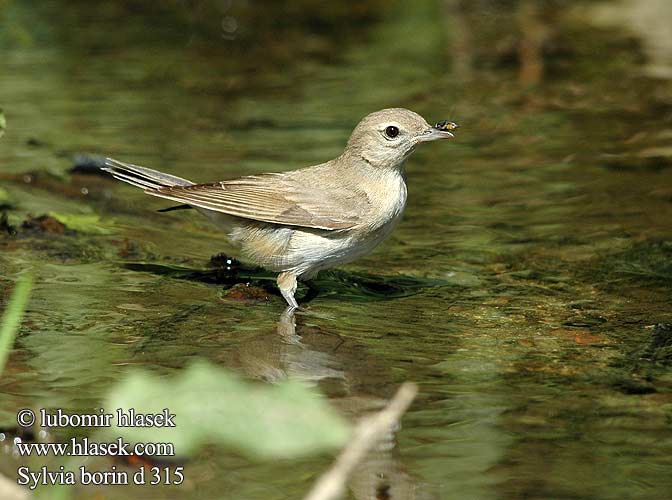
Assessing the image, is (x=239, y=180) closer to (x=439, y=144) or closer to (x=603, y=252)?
(x=603, y=252)

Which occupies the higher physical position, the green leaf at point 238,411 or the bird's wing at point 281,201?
the bird's wing at point 281,201

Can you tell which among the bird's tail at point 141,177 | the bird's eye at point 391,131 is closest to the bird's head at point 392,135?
the bird's eye at point 391,131

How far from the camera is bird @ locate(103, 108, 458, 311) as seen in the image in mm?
6820

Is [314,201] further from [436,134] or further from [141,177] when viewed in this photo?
[141,177]

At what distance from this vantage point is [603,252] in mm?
7398

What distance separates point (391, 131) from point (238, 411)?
14.5ft

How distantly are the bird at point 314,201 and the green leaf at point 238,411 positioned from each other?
11.8 feet

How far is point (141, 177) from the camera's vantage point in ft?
23.7

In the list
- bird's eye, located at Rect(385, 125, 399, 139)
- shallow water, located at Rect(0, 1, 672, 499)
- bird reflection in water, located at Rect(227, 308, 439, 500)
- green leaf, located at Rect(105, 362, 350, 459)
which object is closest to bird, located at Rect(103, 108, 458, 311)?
bird's eye, located at Rect(385, 125, 399, 139)

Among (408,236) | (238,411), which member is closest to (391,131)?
(408,236)

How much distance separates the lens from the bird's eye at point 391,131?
7.07 m

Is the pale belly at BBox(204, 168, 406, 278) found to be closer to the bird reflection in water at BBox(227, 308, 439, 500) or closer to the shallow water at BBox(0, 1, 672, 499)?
the shallow water at BBox(0, 1, 672, 499)

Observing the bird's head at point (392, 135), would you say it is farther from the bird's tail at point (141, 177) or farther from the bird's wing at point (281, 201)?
the bird's tail at point (141, 177)

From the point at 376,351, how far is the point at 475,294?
3.86 feet
